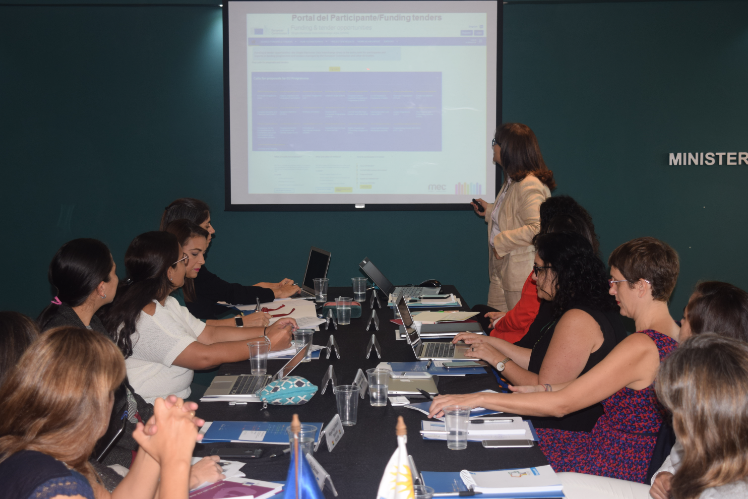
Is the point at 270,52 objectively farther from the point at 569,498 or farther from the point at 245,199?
the point at 569,498

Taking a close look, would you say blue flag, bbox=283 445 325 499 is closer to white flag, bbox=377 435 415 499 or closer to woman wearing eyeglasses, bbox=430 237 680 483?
white flag, bbox=377 435 415 499

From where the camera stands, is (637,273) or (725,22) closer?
(637,273)

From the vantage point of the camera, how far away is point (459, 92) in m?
4.64

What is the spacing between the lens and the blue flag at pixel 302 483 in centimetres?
110

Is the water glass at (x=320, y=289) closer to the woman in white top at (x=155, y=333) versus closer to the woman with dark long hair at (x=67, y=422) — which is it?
the woman in white top at (x=155, y=333)

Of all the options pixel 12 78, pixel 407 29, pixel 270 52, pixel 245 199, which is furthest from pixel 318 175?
pixel 12 78

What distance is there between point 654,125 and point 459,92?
1505 millimetres

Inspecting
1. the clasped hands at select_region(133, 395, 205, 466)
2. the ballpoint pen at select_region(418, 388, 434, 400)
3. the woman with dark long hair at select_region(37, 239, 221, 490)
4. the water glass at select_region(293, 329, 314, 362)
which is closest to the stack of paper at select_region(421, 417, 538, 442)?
the ballpoint pen at select_region(418, 388, 434, 400)

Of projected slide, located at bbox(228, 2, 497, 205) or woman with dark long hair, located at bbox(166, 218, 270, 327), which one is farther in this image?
projected slide, located at bbox(228, 2, 497, 205)

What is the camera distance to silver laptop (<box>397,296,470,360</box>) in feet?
7.68

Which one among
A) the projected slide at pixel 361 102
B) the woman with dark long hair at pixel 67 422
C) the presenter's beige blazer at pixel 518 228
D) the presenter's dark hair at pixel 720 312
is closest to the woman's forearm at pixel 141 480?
the woman with dark long hair at pixel 67 422

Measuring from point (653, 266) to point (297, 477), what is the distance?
1.46 m

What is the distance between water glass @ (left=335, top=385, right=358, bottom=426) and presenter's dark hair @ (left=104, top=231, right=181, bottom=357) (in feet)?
3.00

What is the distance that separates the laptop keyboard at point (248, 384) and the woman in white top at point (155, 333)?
241 mm
